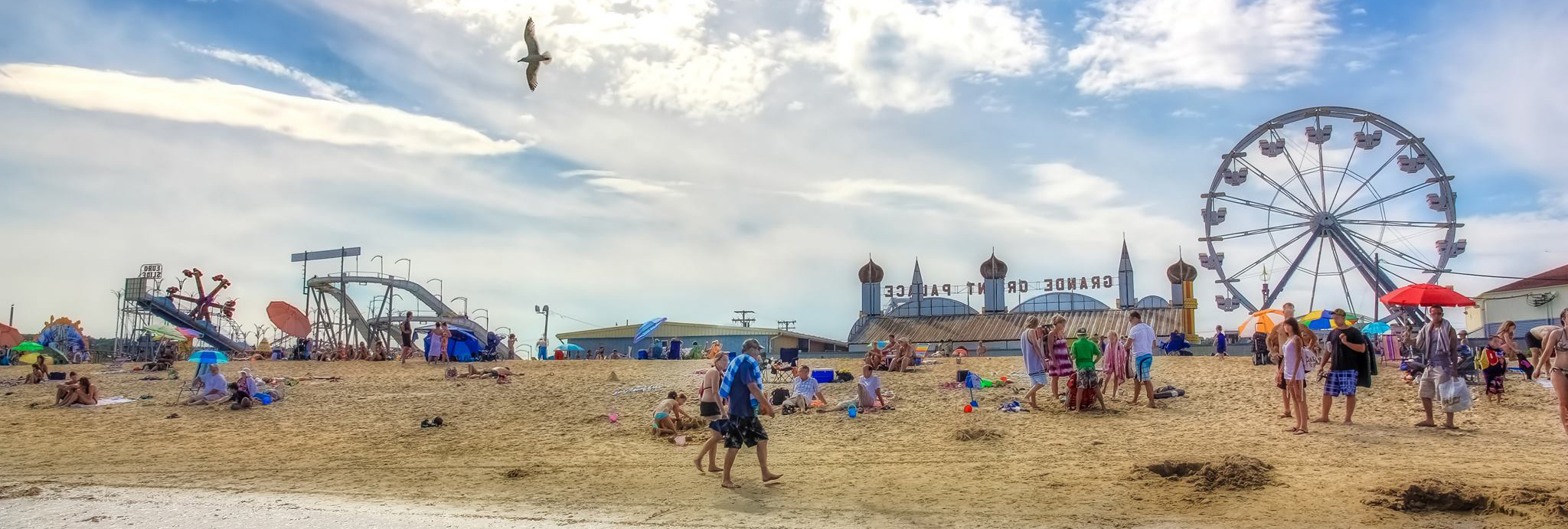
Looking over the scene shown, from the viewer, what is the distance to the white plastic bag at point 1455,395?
1069 centimetres

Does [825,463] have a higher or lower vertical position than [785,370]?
lower

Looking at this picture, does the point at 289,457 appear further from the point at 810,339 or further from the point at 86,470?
the point at 810,339

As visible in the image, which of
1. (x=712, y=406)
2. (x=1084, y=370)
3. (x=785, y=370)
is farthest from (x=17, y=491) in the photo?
(x=785, y=370)

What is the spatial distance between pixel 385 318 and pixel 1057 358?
35167mm

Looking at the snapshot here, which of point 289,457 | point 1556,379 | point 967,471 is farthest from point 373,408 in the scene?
point 1556,379

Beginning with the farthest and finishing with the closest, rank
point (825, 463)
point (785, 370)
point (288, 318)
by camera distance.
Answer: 1. point (288, 318)
2. point (785, 370)
3. point (825, 463)

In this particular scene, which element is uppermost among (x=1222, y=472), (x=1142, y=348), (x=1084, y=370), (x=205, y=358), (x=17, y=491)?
(x=1142, y=348)

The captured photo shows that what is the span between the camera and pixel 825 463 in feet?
33.9

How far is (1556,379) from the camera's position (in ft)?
31.1

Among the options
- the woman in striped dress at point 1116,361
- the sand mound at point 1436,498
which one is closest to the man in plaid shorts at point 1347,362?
the woman in striped dress at point 1116,361

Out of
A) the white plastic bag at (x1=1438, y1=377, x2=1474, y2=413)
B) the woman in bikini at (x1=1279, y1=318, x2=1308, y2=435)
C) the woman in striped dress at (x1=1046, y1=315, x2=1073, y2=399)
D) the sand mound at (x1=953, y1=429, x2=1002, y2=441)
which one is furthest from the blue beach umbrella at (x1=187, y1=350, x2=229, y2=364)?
the white plastic bag at (x1=1438, y1=377, x2=1474, y2=413)

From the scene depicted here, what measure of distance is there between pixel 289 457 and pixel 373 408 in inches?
172

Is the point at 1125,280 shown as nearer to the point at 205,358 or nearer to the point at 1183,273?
the point at 1183,273

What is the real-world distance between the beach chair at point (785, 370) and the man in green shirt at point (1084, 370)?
670 cm
